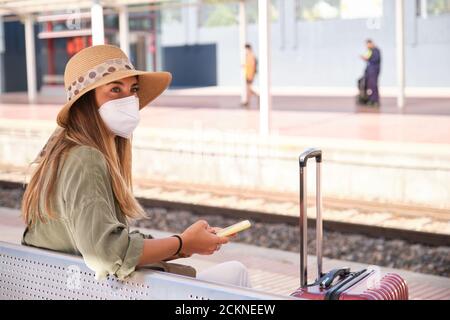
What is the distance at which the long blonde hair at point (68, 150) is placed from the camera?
2.39 m

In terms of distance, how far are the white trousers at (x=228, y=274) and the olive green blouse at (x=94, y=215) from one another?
0.33m

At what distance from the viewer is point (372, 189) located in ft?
28.2

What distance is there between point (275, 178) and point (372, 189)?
1.41 m

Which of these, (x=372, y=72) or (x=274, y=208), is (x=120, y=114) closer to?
(x=274, y=208)

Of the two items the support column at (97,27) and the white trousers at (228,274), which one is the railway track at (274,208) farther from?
the white trousers at (228,274)

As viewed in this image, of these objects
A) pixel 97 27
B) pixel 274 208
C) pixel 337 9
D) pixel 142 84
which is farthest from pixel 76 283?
pixel 337 9

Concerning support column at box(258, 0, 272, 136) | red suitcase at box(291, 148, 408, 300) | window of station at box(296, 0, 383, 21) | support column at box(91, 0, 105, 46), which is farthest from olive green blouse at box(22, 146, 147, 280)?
window of station at box(296, 0, 383, 21)

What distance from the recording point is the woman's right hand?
2436 millimetres

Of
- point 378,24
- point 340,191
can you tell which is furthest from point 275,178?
point 378,24

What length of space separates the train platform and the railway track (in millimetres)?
1267

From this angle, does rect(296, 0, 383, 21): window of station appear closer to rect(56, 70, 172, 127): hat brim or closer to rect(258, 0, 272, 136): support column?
rect(258, 0, 272, 136): support column

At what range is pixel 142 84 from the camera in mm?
2730

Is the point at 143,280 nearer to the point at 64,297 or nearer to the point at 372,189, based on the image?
the point at 64,297

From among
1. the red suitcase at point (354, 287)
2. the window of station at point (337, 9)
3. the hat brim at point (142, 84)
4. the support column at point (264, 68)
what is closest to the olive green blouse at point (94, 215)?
the hat brim at point (142, 84)
